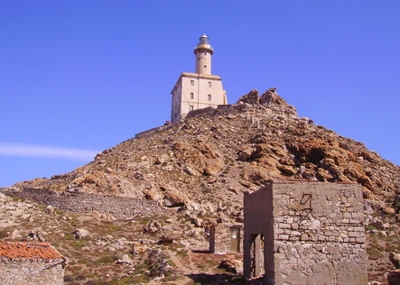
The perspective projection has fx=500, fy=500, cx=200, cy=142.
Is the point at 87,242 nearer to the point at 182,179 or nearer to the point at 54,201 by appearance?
the point at 54,201

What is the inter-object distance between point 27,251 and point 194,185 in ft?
74.7

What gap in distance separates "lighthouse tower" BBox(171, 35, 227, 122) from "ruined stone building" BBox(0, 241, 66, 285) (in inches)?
1805

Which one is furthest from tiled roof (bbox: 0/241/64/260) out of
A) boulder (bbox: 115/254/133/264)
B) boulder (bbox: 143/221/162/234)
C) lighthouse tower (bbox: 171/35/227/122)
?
lighthouse tower (bbox: 171/35/227/122)

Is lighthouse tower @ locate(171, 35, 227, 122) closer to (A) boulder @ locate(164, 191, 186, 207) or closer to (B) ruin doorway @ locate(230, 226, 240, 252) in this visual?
(A) boulder @ locate(164, 191, 186, 207)

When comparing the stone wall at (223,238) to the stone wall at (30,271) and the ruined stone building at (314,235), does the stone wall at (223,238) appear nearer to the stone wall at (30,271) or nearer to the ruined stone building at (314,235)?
the ruined stone building at (314,235)

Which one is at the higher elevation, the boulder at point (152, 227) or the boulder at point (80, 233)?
the boulder at point (152, 227)

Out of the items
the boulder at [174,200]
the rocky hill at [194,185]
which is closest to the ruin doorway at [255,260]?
the rocky hill at [194,185]

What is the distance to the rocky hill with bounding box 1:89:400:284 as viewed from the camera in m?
22.3

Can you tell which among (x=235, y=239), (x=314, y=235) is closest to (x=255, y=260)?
(x=314, y=235)

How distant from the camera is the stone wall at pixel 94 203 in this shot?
31281 mm

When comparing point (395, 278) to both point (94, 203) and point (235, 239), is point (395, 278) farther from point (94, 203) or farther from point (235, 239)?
point (94, 203)

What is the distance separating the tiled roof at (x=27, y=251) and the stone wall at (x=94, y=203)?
48.2ft

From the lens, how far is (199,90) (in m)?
63.2

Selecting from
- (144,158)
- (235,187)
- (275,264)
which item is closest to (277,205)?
(275,264)
